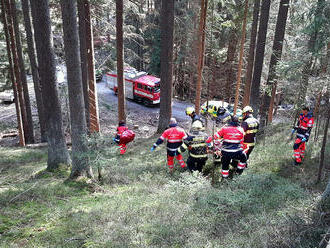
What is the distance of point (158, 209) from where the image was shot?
18.3 feet

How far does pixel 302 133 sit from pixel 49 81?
8.27 metres

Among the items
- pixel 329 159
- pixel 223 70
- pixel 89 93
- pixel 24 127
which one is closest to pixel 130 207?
pixel 329 159

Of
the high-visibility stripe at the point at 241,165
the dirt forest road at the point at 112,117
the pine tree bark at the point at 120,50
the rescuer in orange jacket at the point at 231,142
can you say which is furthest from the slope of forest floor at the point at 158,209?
the dirt forest road at the point at 112,117

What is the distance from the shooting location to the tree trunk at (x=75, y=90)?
264 inches

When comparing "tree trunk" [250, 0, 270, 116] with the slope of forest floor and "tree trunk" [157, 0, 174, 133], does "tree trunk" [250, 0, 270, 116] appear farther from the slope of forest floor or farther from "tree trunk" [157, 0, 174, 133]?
the slope of forest floor

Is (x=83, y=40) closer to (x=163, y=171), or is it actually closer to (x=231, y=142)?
(x=163, y=171)

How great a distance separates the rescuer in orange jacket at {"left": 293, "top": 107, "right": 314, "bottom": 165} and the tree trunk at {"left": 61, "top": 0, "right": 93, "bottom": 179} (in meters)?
6.56

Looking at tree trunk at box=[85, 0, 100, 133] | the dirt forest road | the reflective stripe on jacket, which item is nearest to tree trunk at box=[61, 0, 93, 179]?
the reflective stripe on jacket

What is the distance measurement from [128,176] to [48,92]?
363 centimetres

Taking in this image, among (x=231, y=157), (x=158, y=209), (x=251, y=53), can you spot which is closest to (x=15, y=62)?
(x=158, y=209)

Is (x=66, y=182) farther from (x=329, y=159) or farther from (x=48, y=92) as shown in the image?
(x=329, y=159)

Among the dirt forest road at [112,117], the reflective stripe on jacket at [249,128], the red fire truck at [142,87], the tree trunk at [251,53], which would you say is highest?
the tree trunk at [251,53]

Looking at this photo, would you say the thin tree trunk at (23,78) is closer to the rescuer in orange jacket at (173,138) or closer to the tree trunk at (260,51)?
the rescuer in orange jacket at (173,138)

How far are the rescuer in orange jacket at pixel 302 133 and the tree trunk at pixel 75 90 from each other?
656 centimetres
